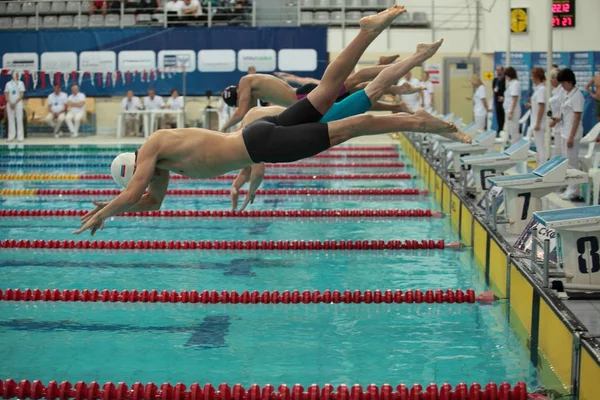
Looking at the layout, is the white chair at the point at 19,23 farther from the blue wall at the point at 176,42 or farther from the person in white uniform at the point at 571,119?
the person in white uniform at the point at 571,119

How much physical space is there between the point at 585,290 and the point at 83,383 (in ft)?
9.11

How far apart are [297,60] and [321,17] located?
1.41m

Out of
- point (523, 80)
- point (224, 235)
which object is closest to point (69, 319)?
point (224, 235)

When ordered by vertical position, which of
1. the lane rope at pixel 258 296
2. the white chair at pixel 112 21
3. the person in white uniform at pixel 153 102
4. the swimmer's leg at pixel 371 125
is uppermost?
the white chair at pixel 112 21

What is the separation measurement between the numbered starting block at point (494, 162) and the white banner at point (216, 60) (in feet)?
49.4

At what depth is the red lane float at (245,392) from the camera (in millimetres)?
4215

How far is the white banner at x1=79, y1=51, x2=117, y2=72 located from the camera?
23234 millimetres

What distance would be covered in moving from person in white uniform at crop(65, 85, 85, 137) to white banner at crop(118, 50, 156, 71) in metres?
1.47

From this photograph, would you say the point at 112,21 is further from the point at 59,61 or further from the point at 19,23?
the point at 19,23

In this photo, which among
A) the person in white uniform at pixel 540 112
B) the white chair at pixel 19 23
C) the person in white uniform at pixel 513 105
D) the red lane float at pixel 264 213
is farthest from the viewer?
the white chair at pixel 19 23

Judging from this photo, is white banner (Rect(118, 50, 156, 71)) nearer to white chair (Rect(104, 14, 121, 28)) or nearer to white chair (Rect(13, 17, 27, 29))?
white chair (Rect(104, 14, 121, 28))

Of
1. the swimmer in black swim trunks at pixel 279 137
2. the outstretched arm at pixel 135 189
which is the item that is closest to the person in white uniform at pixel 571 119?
the swimmer in black swim trunks at pixel 279 137

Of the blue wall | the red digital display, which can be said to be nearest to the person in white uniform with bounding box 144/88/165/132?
the blue wall

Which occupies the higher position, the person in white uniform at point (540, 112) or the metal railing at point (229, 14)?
the metal railing at point (229, 14)
